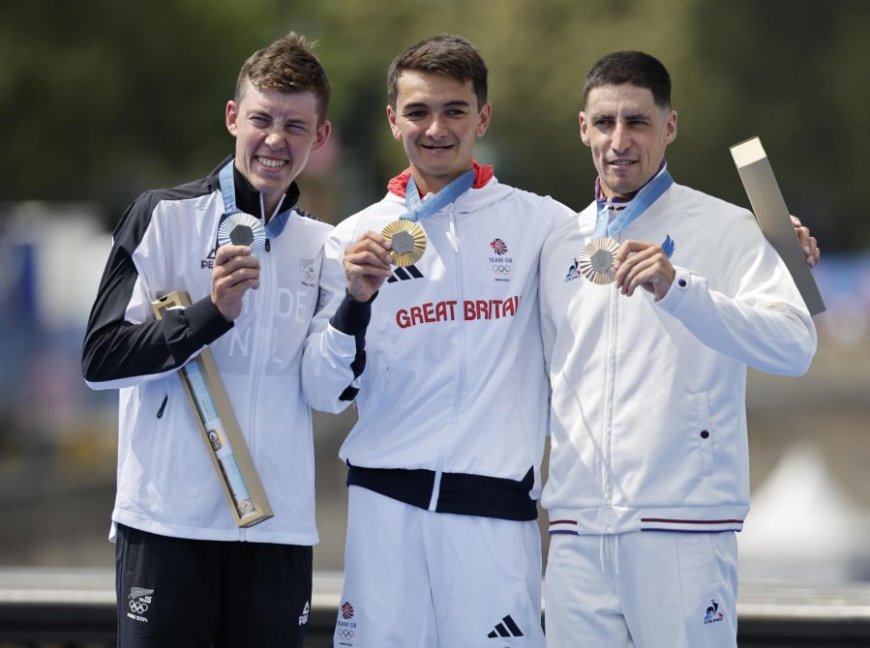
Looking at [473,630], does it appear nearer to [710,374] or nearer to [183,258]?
[710,374]

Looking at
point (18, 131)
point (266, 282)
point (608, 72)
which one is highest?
point (18, 131)

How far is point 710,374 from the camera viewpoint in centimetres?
454

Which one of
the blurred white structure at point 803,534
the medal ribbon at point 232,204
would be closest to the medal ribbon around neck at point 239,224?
the medal ribbon at point 232,204

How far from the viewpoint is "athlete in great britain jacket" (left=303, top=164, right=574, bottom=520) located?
15.4 feet

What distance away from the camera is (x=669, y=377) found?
454cm

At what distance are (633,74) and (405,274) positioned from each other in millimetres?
970

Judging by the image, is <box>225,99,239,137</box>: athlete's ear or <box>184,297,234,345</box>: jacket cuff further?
<box>225,99,239,137</box>: athlete's ear

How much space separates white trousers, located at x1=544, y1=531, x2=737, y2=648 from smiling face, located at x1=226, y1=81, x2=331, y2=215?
58.5 inches

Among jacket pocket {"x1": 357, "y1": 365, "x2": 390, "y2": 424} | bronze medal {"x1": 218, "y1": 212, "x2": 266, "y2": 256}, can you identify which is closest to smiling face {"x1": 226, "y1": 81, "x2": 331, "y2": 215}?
bronze medal {"x1": 218, "y1": 212, "x2": 266, "y2": 256}

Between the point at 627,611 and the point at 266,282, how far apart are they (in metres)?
1.53

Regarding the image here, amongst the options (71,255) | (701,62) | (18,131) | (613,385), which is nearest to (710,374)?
(613,385)

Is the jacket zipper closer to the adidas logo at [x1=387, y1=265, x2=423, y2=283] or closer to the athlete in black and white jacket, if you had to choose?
the adidas logo at [x1=387, y1=265, x2=423, y2=283]

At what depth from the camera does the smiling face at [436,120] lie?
189 inches

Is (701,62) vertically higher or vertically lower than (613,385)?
higher
